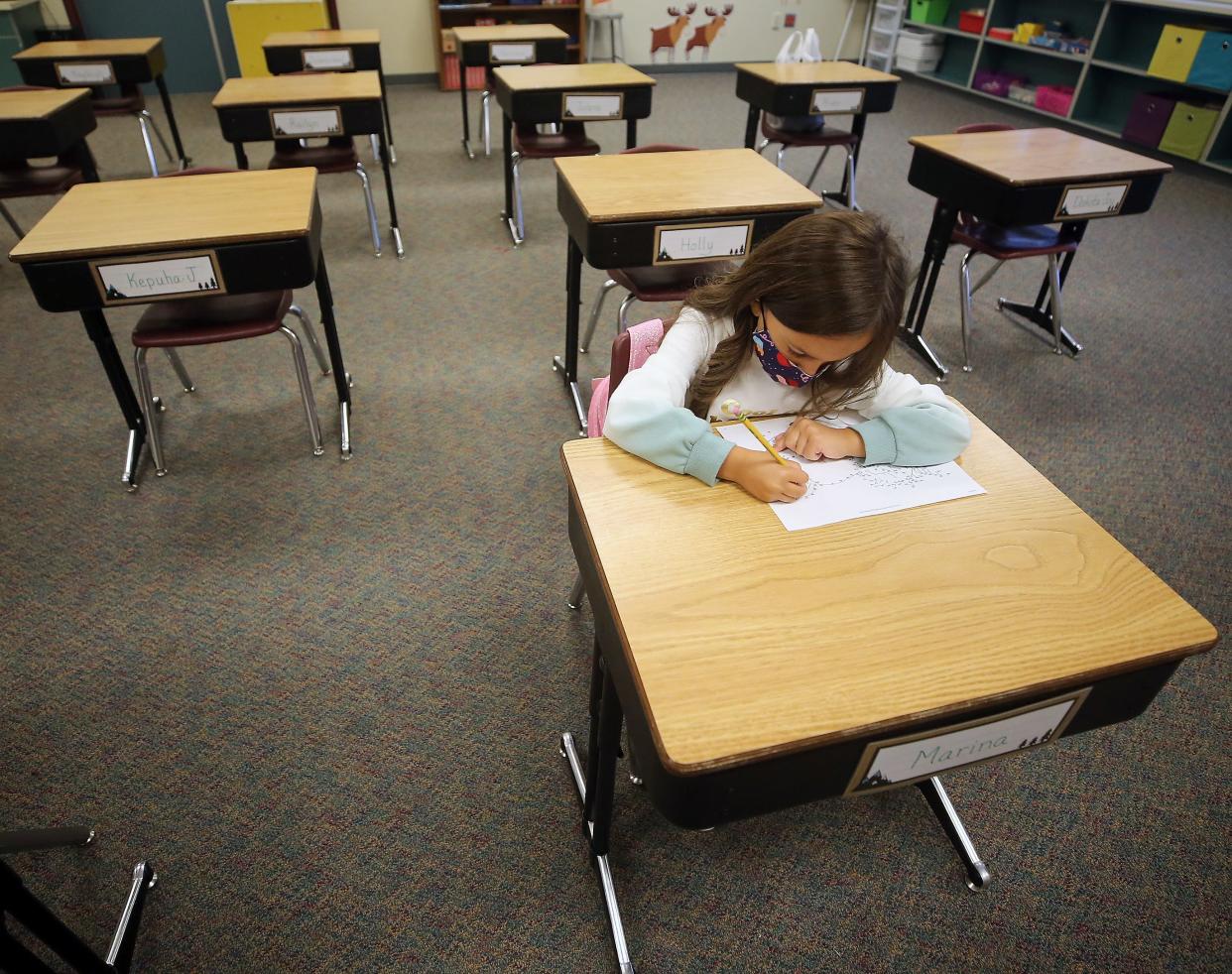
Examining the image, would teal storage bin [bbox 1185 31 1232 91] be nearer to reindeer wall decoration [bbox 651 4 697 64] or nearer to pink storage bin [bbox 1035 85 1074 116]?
pink storage bin [bbox 1035 85 1074 116]

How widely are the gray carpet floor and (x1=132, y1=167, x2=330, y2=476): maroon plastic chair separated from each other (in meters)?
0.23

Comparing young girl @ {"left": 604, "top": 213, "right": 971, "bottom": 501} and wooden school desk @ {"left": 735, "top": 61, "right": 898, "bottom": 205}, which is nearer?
young girl @ {"left": 604, "top": 213, "right": 971, "bottom": 501}

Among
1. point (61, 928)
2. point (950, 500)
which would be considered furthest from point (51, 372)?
point (950, 500)

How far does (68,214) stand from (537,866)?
1861 mm

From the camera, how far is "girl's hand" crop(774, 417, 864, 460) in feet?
3.39

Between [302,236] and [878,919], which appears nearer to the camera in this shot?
[878,919]

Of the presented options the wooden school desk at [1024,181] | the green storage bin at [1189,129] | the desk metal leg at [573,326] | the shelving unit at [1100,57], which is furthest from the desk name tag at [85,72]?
the green storage bin at [1189,129]

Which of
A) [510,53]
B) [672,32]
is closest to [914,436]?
[510,53]

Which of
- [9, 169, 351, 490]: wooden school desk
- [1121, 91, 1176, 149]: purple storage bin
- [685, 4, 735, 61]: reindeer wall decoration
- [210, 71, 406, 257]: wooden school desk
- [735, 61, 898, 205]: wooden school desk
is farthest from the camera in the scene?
[685, 4, 735, 61]: reindeer wall decoration

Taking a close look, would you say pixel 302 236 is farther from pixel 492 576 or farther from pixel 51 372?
pixel 51 372

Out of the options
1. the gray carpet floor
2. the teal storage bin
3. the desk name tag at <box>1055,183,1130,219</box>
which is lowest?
the gray carpet floor

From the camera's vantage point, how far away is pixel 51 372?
2.56 meters

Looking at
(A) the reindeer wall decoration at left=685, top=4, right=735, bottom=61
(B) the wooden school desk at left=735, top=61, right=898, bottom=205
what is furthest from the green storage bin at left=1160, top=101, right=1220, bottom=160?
(A) the reindeer wall decoration at left=685, top=4, right=735, bottom=61

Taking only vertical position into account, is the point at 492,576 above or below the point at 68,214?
below
